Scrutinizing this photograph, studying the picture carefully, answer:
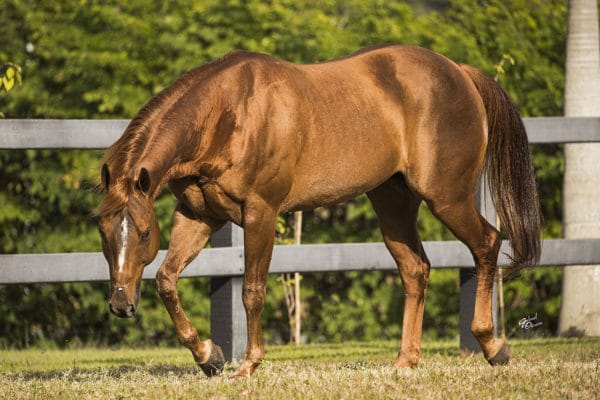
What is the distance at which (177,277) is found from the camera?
625 cm

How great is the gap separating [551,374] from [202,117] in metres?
2.21

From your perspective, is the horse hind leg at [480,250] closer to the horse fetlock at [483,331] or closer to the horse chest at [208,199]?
the horse fetlock at [483,331]

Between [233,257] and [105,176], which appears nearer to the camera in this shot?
[105,176]

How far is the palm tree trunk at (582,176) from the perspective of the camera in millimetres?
9570

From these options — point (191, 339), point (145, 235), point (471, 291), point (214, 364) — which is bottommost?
point (471, 291)

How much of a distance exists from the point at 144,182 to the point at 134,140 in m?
0.30

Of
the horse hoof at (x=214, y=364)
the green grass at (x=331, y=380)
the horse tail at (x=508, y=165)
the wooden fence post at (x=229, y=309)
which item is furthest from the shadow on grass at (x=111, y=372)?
the horse tail at (x=508, y=165)

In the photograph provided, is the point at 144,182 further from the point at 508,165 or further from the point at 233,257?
the point at 508,165

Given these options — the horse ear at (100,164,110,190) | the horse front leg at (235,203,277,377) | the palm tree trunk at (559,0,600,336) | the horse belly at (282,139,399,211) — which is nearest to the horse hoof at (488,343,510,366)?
the horse belly at (282,139,399,211)

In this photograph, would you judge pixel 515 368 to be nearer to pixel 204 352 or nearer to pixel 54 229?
pixel 204 352

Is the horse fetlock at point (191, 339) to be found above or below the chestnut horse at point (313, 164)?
below

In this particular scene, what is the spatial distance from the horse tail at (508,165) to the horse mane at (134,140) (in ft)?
5.71

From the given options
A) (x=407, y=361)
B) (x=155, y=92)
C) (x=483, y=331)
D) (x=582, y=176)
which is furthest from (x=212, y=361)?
(x=582, y=176)

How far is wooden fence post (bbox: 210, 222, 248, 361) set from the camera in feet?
24.0
